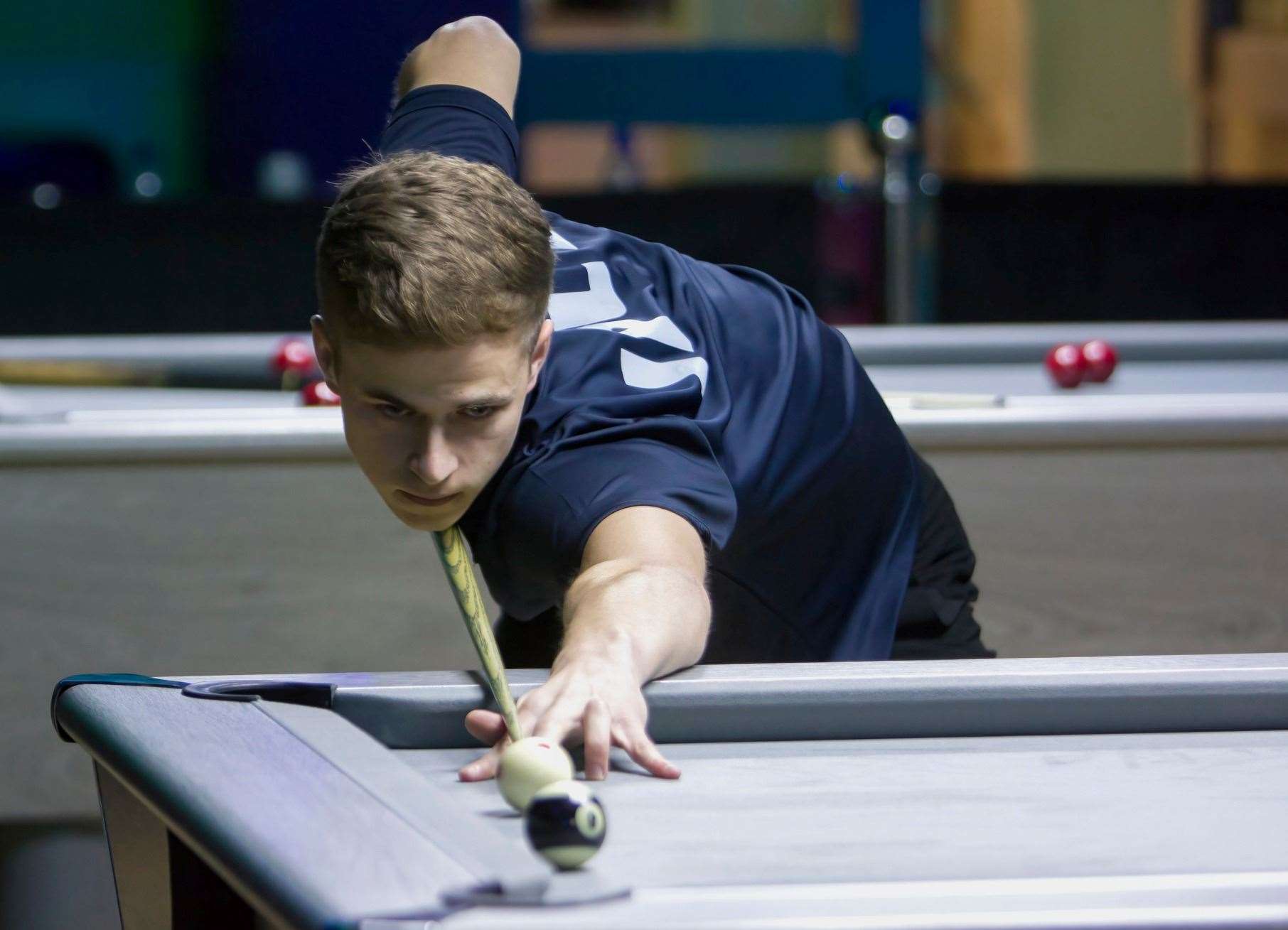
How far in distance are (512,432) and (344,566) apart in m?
0.87

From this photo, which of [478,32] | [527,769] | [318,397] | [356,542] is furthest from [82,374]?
[527,769]

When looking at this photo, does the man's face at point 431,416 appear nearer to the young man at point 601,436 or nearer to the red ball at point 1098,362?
the young man at point 601,436

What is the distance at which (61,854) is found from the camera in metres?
2.23

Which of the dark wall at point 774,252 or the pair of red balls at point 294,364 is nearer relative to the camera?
the pair of red balls at point 294,364

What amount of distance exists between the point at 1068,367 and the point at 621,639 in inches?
61.0

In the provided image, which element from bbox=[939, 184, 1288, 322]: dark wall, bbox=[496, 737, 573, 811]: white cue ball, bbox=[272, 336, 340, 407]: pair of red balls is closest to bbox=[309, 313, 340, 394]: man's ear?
bbox=[496, 737, 573, 811]: white cue ball

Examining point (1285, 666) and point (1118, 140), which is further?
point (1118, 140)

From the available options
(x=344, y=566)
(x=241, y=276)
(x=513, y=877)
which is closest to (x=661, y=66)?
(x=241, y=276)

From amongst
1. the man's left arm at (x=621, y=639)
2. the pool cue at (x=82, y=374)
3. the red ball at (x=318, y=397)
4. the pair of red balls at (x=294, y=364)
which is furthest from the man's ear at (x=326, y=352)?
the pool cue at (x=82, y=374)

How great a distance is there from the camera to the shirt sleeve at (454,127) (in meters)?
1.69

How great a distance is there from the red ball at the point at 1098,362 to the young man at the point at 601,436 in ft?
2.48

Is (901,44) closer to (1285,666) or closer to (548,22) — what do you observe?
(548,22)

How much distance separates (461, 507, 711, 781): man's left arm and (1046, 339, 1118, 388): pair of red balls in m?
1.35

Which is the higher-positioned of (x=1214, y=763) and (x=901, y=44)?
(x=901, y=44)
